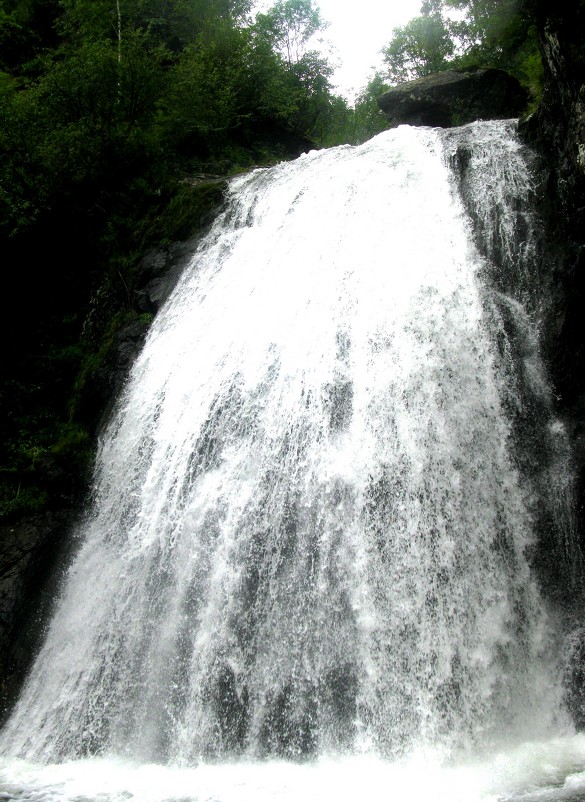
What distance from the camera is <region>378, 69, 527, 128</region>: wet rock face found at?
1410 cm

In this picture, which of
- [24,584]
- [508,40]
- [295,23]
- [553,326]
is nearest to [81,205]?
[24,584]

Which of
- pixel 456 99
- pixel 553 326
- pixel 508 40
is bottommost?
pixel 553 326

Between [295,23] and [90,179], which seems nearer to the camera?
[90,179]

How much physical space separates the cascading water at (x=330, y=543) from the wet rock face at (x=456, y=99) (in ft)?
19.1

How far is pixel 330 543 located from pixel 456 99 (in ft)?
41.6

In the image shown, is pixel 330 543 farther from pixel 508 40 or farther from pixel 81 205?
pixel 508 40

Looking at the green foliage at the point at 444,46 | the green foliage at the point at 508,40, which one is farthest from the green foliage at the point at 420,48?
the green foliage at the point at 508,40

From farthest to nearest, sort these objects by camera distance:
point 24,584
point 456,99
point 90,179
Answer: point 456,99, point 90,179, point 24,584

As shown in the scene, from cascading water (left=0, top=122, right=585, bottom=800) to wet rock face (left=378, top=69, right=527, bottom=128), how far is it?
5.81m

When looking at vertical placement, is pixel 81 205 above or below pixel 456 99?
above

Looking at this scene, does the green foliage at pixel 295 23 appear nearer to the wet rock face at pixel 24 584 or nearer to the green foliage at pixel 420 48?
the green foliage at pixel 420 48

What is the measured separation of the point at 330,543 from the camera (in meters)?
6.18

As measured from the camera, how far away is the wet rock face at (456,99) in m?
14.1

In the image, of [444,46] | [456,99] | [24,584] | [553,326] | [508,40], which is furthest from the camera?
[444,46]
